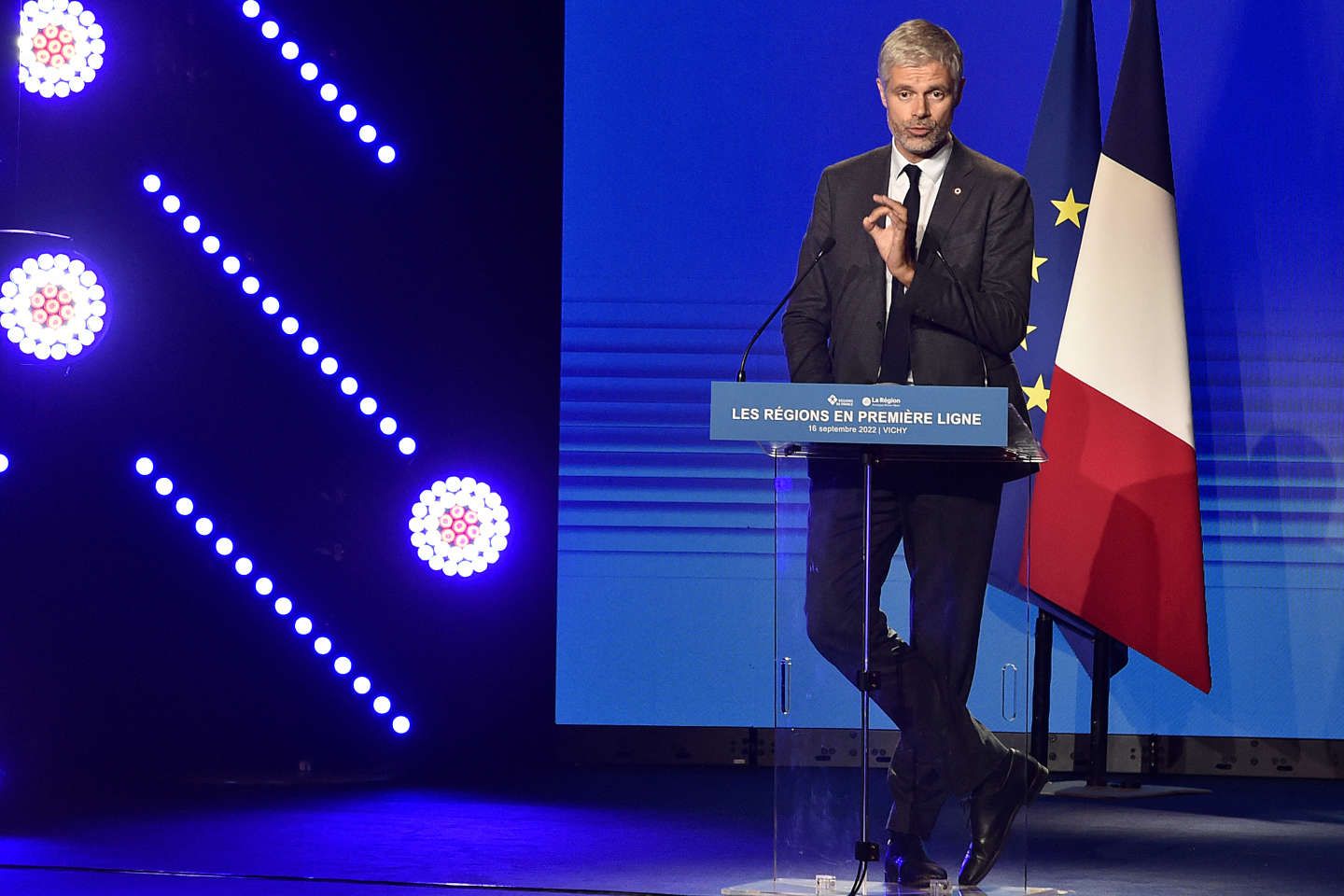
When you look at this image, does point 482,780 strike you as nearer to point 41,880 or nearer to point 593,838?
point 593,838

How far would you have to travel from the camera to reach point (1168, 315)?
5.18 meters

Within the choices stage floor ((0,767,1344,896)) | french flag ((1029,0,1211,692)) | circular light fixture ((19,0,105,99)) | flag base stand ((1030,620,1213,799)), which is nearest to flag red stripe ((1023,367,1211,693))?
french flag ((1029,0,1211,692))

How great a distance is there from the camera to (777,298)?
5527 mm

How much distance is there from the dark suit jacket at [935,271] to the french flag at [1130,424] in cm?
194

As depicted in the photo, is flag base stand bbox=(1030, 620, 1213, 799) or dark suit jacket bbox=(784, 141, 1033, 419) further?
flag base stand bbox=(1030, 620, 1213, 799)

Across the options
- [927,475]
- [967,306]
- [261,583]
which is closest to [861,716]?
[927,475]

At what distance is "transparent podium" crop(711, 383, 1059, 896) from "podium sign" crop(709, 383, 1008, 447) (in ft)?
Result: 0.74

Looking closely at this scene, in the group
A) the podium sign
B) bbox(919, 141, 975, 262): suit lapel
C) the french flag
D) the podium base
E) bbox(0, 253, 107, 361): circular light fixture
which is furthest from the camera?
the french flag

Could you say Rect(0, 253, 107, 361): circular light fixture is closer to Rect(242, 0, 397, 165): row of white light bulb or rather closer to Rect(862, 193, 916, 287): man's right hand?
Rect(242, 0, 397, 165): row of white light bulb

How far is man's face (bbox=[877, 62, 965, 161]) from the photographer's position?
321 centimetres

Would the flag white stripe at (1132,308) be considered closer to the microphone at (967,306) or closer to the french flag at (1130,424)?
the french flag at (1130,424)

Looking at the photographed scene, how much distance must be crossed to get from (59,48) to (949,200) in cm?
314

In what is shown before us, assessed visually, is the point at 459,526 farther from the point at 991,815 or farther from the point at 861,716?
the point at 991,815

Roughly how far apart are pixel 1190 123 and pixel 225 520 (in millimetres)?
3344
